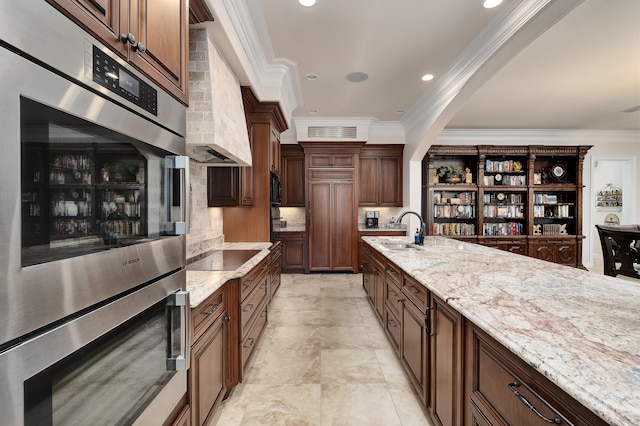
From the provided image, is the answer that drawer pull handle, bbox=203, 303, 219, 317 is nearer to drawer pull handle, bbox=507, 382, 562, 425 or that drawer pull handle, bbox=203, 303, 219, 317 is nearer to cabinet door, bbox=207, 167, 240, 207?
drawer pull handle, bbox=507, 382, 562, 425

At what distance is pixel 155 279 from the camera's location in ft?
3.18

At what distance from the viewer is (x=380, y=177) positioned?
610 cm

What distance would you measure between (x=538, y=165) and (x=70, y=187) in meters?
8.05

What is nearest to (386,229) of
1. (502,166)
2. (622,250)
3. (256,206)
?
(502,166)

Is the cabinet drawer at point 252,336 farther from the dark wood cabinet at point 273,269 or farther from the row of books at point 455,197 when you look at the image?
the row of books at point 455,197

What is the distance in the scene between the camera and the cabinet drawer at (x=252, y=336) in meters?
2.20

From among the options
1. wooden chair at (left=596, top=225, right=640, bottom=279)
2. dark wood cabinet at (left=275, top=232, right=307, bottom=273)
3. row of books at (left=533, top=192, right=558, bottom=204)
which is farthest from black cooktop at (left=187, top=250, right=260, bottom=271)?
row of books at (left=533, top=192, right=558, bottom=204)

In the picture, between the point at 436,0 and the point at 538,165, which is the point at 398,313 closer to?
the point at 436,0

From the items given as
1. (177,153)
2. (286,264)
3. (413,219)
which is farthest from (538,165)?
(177,153)

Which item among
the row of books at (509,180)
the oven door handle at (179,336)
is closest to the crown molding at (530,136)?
the row of books at (509,180)

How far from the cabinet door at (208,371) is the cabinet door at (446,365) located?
48.4 inches

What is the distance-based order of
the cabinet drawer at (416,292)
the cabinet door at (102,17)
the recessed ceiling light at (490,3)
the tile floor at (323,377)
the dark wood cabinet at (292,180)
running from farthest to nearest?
1. the dark wood cabinet at (292,180)
2. the recessed ceiling light at (490,3)
3. the tile floor at (323,377)
4. the cabinet drawer at (416,292)
5. the cabinet door at (102,17)

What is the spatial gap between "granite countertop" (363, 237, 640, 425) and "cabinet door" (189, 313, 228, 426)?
1245 millimetres

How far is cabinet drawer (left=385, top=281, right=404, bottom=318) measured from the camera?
7.72 feet
